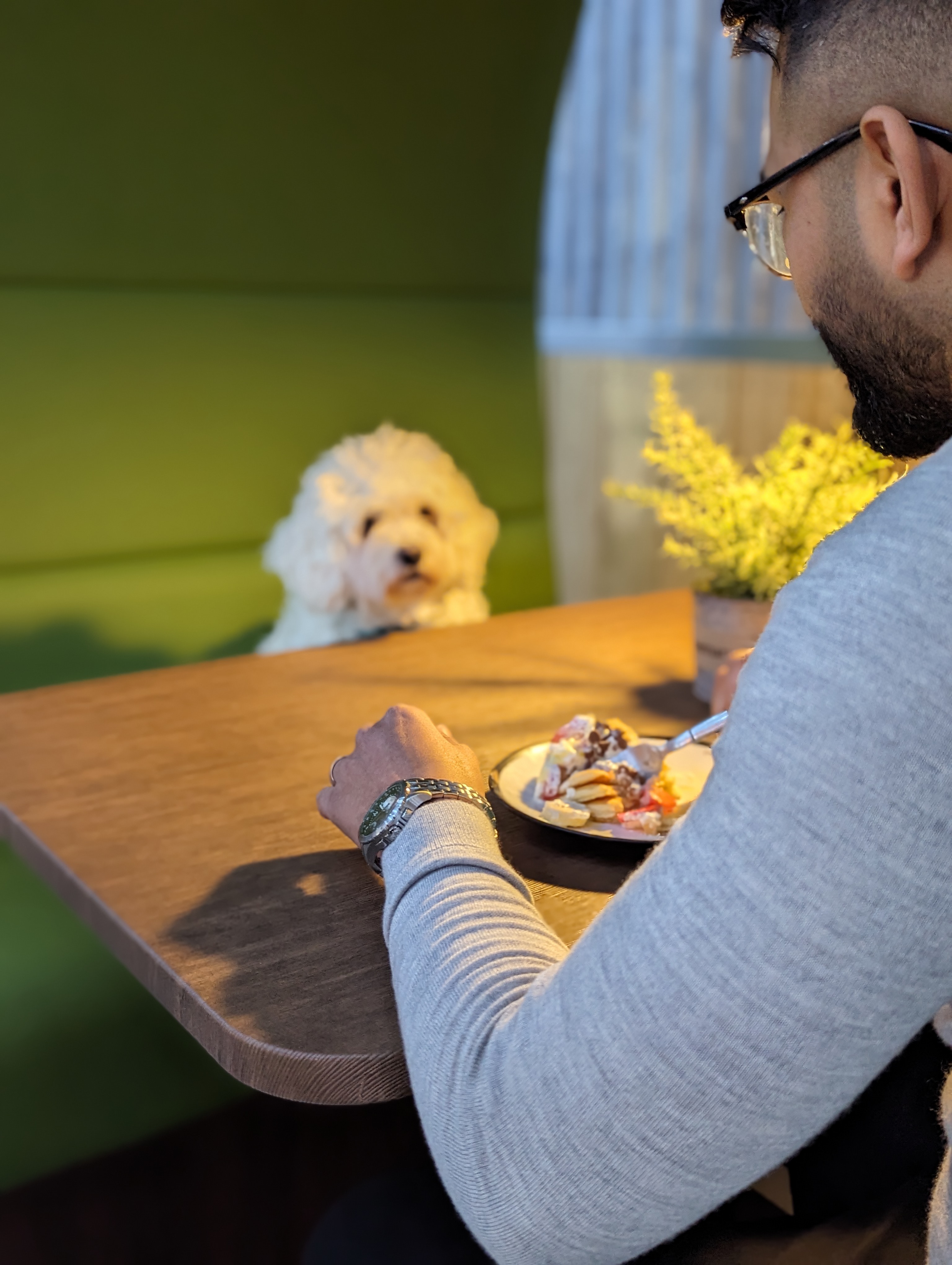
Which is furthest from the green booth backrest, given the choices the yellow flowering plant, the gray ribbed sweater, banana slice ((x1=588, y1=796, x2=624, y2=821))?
the gray ribbed sweater

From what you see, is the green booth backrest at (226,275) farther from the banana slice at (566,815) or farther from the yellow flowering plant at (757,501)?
the banana slice at (566,815)

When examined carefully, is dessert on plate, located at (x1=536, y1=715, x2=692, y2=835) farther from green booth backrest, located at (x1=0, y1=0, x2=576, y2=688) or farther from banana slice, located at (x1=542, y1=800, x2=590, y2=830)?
green booth backrest, located at (x1=0, y1=0, x2=576, y2=688)

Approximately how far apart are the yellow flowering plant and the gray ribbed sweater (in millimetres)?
700

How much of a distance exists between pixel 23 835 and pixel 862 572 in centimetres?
67

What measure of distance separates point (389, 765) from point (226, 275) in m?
1.35

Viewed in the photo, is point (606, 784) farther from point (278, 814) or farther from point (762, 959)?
point (762, 959)

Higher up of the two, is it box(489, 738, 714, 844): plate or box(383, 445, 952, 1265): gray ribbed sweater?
box(383, 445, 952, 1265): gray ribbed sweater

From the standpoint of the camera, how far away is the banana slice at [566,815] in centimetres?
82

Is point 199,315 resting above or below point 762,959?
above

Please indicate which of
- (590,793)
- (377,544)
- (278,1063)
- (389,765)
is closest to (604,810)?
(590,793)

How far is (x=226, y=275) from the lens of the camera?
188 cm

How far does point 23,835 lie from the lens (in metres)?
0.87

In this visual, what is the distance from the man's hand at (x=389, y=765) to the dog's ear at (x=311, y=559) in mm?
1150

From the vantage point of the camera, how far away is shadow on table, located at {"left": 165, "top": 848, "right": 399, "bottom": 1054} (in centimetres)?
62
